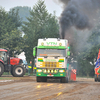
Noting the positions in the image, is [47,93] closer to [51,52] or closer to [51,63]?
[51,63]

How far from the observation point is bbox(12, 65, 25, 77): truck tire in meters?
29.3

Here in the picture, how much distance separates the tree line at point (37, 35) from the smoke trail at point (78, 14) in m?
13.3

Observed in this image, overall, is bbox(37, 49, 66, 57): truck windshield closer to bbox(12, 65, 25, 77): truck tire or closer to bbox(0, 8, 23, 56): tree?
bbox(12, 65, 25, 77): truck tire

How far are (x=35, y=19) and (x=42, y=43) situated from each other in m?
24.4

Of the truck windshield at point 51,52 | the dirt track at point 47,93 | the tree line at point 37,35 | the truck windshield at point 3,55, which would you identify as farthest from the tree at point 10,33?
the dirt track at point 47,93

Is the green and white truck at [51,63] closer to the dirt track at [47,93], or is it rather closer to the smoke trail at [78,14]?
the dirt track at [47,93]

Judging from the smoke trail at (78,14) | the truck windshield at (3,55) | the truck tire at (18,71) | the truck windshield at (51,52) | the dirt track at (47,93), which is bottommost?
the dirt track at (47,93)

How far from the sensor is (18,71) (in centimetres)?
2950

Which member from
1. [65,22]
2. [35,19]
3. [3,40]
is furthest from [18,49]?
[65,22]

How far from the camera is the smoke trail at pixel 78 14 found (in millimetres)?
28484

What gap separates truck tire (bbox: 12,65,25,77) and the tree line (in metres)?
10.9

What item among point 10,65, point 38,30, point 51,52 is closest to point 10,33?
point 38,30

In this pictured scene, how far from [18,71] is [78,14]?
871 cm

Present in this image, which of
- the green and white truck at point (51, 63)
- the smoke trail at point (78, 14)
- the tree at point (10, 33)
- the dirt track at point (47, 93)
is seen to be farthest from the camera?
the tree at point (10, 33)
